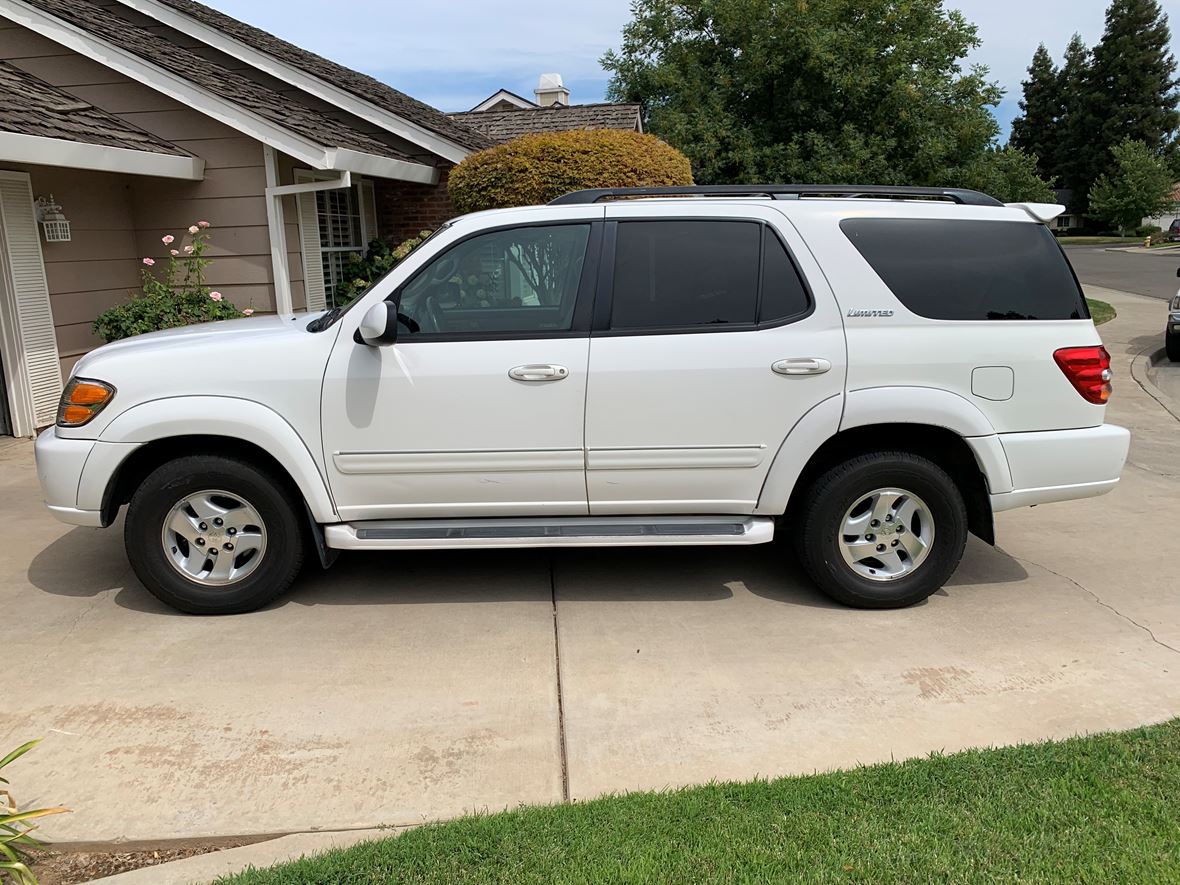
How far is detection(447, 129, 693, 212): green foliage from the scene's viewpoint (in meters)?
9.80

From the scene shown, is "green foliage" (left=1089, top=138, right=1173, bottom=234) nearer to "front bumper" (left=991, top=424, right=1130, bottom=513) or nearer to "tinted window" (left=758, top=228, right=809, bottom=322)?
"front bumper" (left=991, top=424, right=1130, bottom=513)

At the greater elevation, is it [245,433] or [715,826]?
[245,433]

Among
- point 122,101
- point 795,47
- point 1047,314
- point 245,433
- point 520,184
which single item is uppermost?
point 795,47

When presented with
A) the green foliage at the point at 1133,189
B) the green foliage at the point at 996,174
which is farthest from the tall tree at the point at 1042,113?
the green foliage at the point at 996,174

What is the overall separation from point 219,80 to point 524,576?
310 inches

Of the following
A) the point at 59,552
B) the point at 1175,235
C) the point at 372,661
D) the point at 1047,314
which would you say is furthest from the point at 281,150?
the point at 1175,235

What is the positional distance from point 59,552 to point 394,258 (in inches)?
271

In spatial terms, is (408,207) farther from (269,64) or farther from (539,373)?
(539,373)

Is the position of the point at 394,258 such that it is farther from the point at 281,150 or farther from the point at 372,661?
the point at 372,661

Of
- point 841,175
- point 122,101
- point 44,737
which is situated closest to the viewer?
point 44,737

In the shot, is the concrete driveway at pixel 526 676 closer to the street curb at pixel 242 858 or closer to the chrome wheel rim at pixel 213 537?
the street curb at pixel 242 858

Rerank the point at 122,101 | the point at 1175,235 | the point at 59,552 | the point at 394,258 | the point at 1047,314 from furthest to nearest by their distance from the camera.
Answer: the point at 1175,235 < the point at 394,258 < the point at 122,101 < the point at 59,552 < the point at 1047,314

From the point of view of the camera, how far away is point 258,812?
3.13 m

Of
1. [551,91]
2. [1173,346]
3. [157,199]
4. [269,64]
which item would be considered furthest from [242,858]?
[551,91]
